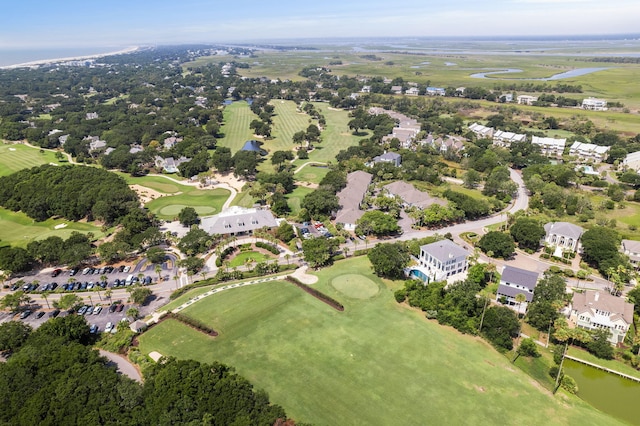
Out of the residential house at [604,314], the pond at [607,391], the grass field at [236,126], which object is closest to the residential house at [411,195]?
the residential house at [604,314]

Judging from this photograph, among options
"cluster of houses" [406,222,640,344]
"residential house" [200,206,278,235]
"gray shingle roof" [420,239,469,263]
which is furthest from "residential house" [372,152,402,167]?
"gray shingle roof" [420,239,469,263]

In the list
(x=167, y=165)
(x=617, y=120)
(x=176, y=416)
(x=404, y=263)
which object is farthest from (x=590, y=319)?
(x=617, y=120)

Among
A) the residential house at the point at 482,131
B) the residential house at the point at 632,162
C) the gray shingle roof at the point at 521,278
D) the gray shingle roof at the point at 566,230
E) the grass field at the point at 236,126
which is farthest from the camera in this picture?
the grass field at the point at 236,126

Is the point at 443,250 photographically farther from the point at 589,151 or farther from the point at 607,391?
the point at 589,151

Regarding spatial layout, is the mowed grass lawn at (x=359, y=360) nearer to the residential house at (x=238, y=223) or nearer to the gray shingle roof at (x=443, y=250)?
the gray shingle roof at (x=443, y=250)

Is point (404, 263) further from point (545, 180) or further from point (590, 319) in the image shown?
point (545, 180)

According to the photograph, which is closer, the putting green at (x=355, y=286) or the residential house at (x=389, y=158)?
the putting green at (x=355, y=286)

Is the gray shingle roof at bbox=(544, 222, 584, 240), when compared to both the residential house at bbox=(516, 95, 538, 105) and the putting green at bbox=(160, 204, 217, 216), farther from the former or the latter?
the residential house at bbox=(516, 95, 538, 105)
